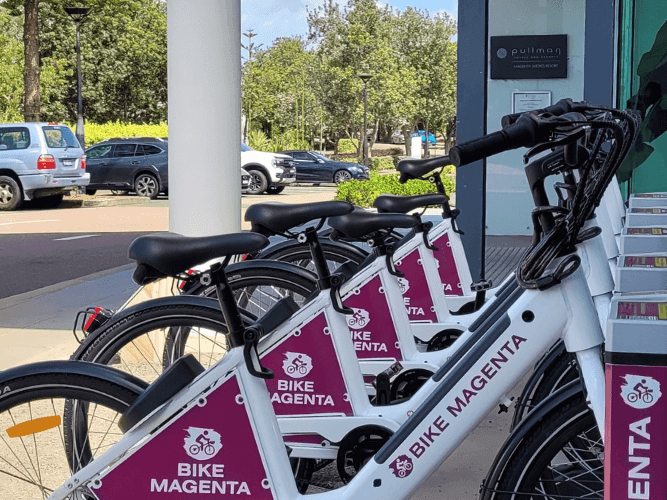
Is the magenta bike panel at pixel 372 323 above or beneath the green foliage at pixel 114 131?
beneath

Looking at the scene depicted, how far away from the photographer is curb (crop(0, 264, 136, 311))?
27.7 feet

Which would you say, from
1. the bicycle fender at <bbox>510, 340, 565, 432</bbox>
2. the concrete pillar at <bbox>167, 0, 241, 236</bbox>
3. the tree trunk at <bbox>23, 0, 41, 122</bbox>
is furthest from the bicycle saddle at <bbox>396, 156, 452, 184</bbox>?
the tree trunk at <bbox>23, 0, 41, 122</bbox>

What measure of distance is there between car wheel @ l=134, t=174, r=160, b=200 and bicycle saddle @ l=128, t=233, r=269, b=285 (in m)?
22.0

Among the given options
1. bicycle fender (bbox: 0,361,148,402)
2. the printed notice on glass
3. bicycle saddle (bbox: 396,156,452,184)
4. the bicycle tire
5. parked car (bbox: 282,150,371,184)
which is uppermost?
the printed notice on glass

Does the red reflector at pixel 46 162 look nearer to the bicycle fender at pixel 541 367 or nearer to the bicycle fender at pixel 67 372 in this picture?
the bicycle fender at pixel 67 372

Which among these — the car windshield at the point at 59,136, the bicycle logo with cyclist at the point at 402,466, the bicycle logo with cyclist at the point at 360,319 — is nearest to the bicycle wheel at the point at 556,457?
the bicycle logo with cyclist at the point at 402,466

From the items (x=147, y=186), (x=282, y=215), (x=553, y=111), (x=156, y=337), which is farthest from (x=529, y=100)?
(x=147, y=186)

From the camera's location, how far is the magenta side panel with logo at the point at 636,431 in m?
1.80

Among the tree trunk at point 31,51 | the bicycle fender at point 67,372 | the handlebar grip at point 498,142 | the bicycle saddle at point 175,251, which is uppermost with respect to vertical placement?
the tree trunk at point 31,51

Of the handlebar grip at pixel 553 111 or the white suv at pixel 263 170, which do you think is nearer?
the handlebar grip at pixel 553 111

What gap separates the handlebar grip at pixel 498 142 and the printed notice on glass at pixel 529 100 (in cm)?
598

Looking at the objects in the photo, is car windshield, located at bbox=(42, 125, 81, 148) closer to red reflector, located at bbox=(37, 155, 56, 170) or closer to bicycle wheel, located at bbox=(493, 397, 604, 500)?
red reflector, located at bbox=(37, 155, 56, 170)

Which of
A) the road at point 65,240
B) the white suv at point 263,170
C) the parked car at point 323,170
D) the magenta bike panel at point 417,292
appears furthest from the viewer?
the parked car at point 323,170

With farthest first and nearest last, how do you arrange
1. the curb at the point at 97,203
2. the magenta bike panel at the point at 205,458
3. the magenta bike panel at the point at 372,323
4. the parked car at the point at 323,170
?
the parked car at the point at 323,170 < the curb at the point at 97,203 < the magenta bike panel at the point at 372,323 < the magenta bike panel at the point at 205,458
